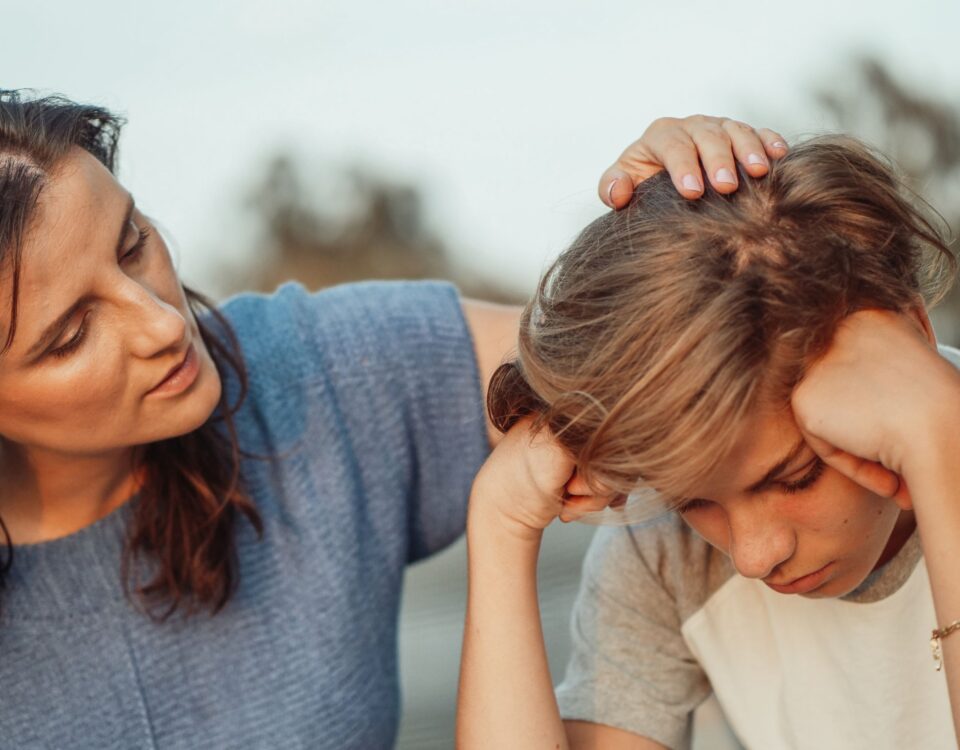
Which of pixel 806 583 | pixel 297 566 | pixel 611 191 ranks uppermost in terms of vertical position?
pixel 611 191

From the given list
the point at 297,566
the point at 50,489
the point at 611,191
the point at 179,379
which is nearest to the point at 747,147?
the point at 611,191

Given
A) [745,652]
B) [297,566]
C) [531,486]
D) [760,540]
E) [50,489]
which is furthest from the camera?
[297,566]

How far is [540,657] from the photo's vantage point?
150cm

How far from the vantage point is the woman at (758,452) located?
1197 mm

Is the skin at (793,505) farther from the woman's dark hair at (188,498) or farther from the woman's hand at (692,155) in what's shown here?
the woman's dark hair at (188,498)

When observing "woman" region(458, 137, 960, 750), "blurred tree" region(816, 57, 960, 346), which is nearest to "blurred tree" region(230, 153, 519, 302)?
"blurred tree" region(816, 57, 960, 346)

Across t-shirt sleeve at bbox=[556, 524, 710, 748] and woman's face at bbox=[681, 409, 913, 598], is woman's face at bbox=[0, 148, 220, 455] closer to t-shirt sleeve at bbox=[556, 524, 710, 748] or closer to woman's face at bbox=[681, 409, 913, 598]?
t-shirt sleeve at bbox=[556, 524, 710, 748]

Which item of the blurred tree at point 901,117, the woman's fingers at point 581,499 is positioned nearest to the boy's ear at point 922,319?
the woman's fingers at point 581,499

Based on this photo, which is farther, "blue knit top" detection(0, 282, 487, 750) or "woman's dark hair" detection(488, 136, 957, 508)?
"blue knit top" detection(0, 282, 487, 750)

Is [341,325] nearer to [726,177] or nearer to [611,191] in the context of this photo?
[611,191]

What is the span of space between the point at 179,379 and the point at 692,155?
71 centimetres

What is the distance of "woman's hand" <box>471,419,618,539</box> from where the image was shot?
1.40m

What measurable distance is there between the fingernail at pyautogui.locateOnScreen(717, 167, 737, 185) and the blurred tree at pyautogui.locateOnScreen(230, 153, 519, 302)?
19.7 ft

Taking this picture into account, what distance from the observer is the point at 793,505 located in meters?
1.28
